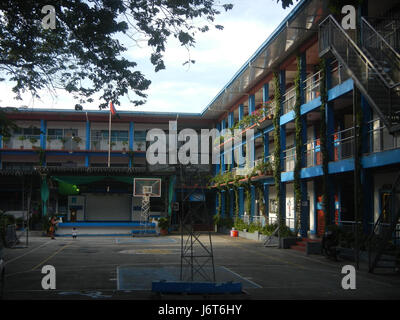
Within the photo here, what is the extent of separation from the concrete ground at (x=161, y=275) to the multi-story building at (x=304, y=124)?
313cm

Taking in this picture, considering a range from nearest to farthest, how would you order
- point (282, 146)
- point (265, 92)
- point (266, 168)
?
1. point (282, 146)
2. point (266, 168)
3. point (265, 92)

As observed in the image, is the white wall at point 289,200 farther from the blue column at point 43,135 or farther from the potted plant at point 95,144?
the blue column at point 43,135

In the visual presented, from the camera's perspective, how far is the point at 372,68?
16297 millimetres

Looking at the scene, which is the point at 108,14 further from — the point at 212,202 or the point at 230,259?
the point at 212,202

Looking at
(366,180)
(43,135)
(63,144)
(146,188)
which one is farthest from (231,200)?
(366,180)

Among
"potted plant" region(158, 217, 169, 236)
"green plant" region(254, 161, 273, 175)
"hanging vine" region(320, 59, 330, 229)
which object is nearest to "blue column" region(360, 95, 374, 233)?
"hanging vine" region(320, 59, 330, 229)

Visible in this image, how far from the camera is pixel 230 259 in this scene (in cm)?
1969

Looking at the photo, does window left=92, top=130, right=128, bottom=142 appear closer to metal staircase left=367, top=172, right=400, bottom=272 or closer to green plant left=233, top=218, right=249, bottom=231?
green plant left=233, top=218, right=249, bottom=231

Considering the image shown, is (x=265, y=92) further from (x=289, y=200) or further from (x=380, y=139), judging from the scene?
(x=380, y=139)

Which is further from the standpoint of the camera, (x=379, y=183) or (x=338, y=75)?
(x=379, y=183)

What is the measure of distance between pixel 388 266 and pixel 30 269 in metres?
12.4

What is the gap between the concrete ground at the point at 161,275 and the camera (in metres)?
11.3

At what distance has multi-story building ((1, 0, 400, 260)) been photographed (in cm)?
1797

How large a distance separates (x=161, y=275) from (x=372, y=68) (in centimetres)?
1035
